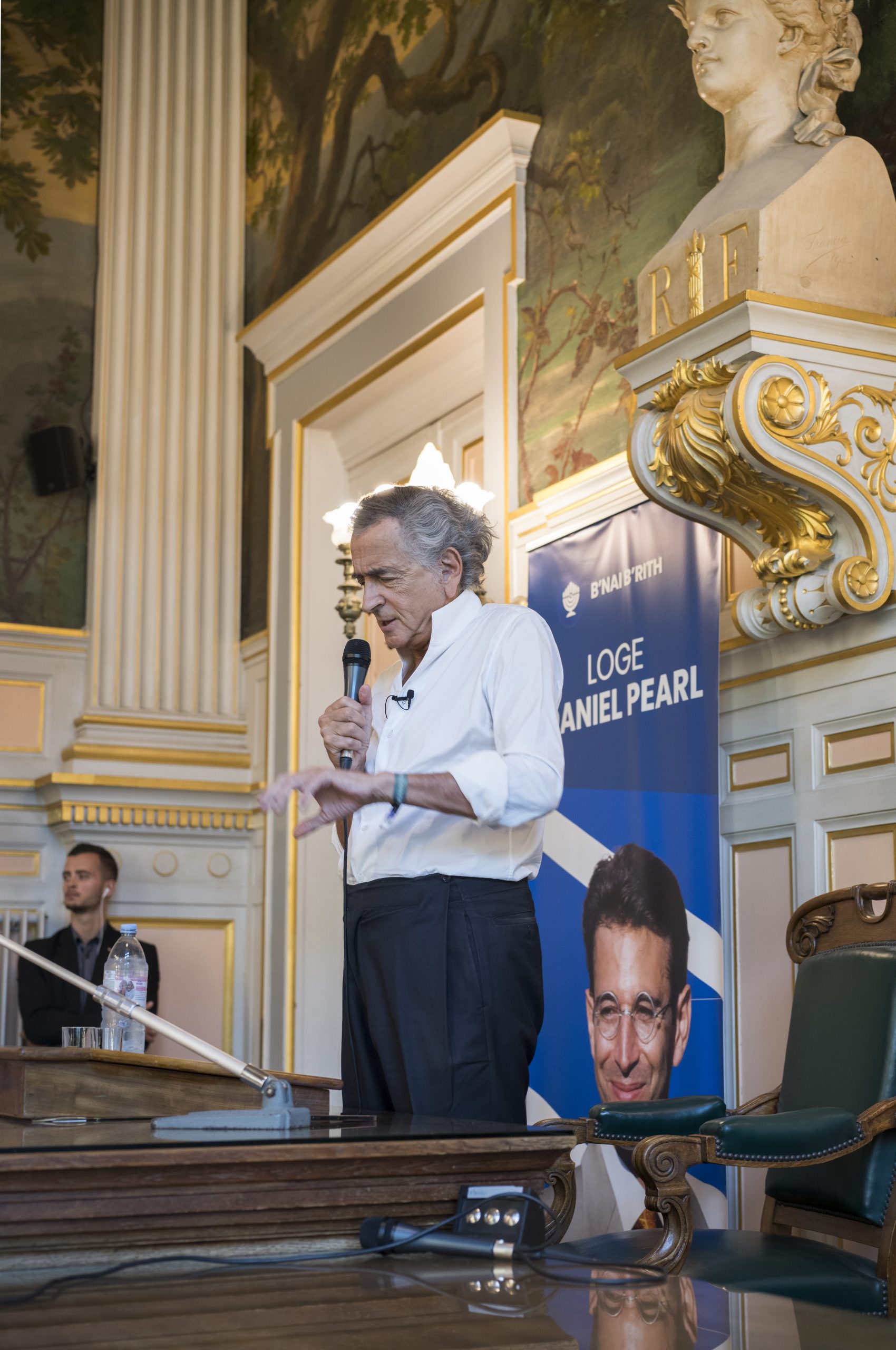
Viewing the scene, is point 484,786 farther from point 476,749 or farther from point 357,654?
point 357,654

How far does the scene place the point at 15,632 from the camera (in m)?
6.35

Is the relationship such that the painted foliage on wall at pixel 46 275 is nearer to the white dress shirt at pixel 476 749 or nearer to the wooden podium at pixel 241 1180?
the white dress shirt at pixel 476 749

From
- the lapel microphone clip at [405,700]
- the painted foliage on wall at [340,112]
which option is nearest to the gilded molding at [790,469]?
the lapel microphone clip at [405,700]

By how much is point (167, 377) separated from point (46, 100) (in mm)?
1393

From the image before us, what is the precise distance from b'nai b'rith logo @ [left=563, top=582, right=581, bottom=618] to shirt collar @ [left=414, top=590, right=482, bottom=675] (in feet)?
5.42

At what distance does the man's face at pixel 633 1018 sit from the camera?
3328mm

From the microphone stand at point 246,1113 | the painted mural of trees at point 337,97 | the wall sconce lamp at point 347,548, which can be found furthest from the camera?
the painted mural of trees at point 337,97

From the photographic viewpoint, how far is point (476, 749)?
83.6 inches

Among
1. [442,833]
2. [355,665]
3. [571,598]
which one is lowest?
[442,833]

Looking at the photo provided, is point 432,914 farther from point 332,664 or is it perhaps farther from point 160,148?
point 160,148

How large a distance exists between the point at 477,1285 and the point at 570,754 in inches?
106

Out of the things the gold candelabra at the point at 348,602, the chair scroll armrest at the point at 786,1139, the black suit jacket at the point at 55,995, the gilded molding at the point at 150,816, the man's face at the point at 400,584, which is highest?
the gold candelabra at the point at 348,602

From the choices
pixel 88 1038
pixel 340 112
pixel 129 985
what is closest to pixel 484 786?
pixel 88 1038

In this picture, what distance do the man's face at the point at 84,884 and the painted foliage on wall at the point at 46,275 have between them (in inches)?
47.6
